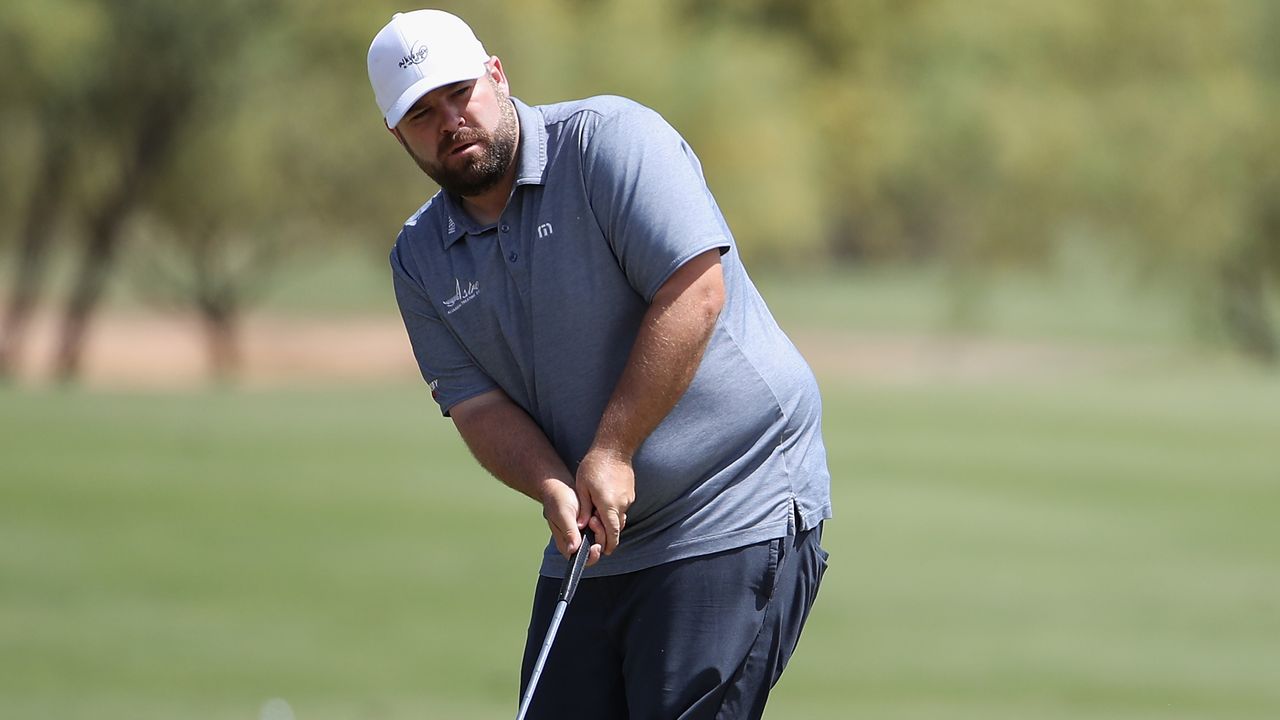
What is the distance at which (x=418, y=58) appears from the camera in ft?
9.86

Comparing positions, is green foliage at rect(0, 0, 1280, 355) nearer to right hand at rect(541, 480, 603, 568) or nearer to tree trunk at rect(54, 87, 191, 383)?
tree trunk at rect(54, 87, 191, 383)

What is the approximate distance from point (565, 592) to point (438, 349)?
57 centimetres

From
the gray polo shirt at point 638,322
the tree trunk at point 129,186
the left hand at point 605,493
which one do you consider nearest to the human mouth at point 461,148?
the gray polo shirt at point 638,322

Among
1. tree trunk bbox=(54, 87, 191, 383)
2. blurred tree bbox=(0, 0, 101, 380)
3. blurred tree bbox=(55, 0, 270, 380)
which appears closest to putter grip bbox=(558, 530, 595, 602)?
blurred tree bbox=(0, 0, 101, 380)

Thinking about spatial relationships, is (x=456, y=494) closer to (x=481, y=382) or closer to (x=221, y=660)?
(x=221, y=660)

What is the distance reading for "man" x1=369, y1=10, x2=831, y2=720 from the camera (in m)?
3.00

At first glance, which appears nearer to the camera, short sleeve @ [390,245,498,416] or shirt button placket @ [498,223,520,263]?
shirt button placket @ [498,223,520,263]

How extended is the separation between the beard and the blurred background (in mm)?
4201

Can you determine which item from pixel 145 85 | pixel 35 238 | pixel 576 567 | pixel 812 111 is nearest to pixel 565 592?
pixel 576 567

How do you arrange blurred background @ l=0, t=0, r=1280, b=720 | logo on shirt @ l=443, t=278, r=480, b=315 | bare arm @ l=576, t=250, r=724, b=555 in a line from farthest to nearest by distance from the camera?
blurred background @ l=0, t=0, r=1280, b=720 → logo on shirt @ l=443, t=278, r=480, b=315 → bare arm @ l=576, t=250, r=724, b=555

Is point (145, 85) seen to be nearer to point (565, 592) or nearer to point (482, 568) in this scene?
point (482, 568)

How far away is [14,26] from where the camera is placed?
22.0 m

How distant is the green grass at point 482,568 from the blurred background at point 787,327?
0.05m

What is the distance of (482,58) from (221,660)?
5.54m
